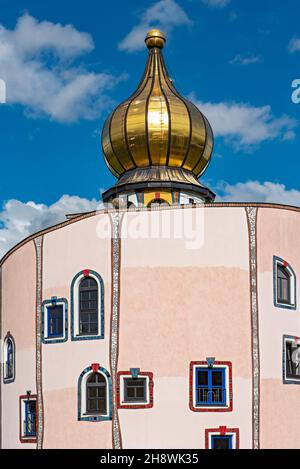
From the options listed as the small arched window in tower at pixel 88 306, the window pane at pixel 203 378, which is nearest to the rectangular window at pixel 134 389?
the window pane at pixel 203 378

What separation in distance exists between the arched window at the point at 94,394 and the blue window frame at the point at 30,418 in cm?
134

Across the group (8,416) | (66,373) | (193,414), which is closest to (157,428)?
(193,414)

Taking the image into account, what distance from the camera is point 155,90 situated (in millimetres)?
20297

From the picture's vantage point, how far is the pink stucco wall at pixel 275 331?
1565cm

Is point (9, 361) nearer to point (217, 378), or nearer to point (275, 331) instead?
point (217, 378)

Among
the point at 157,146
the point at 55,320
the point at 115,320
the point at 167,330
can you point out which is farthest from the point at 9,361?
the point at 157,146

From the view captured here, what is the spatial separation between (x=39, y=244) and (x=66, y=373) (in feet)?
8.20

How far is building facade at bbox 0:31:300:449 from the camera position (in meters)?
15.6

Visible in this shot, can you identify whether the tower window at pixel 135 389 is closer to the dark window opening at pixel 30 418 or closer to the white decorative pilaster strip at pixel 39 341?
the white decorative pilaster strip at pixel 39 341

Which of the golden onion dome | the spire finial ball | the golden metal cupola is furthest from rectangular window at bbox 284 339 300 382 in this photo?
the spire finial ball

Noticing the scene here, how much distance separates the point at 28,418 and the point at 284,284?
17.4 feet

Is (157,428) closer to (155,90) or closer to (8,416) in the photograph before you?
(8,416)

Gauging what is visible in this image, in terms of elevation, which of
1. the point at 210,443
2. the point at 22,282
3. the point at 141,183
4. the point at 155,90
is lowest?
the point at 210,443

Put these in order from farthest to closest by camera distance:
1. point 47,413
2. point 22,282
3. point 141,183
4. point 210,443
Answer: point 141,183, point 22,282, point 47,413, point 210,443
